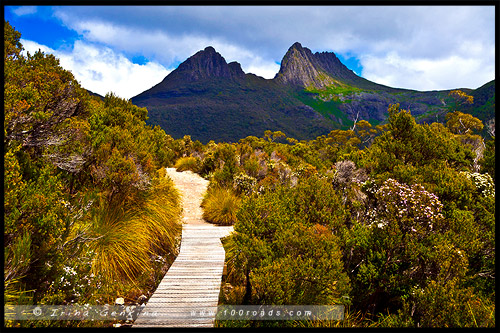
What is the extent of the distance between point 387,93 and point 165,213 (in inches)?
6665

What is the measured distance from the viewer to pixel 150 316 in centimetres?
333

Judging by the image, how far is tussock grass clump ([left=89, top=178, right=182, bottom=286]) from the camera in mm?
4278

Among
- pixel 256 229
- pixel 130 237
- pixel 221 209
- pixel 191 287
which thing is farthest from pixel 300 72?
pixel 191 287

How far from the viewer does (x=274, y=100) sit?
126375 millimetres

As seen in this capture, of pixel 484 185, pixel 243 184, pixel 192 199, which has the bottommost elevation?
pixel 192 199

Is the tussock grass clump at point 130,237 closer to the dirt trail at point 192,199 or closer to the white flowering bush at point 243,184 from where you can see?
the dirt trail at point 192,199

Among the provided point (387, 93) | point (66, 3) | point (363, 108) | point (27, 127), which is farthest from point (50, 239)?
point (387, 93)

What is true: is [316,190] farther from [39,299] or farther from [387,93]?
[387,93]

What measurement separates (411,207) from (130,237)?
17.8 feet

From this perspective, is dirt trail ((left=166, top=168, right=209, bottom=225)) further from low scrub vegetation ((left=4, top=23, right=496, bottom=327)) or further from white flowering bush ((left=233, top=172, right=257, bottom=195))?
white flowering bush ((left=233, top=172, right=257, bottom=195))

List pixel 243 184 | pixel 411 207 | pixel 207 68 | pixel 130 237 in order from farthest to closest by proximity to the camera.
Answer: pixel 207 68 < pixel 243 184 < pixel 130 237 < pixel 411 207

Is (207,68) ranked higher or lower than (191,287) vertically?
higher

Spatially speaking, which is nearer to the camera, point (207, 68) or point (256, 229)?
point (256, 229)

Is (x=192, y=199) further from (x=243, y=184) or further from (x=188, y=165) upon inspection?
(x=188, y=165)
